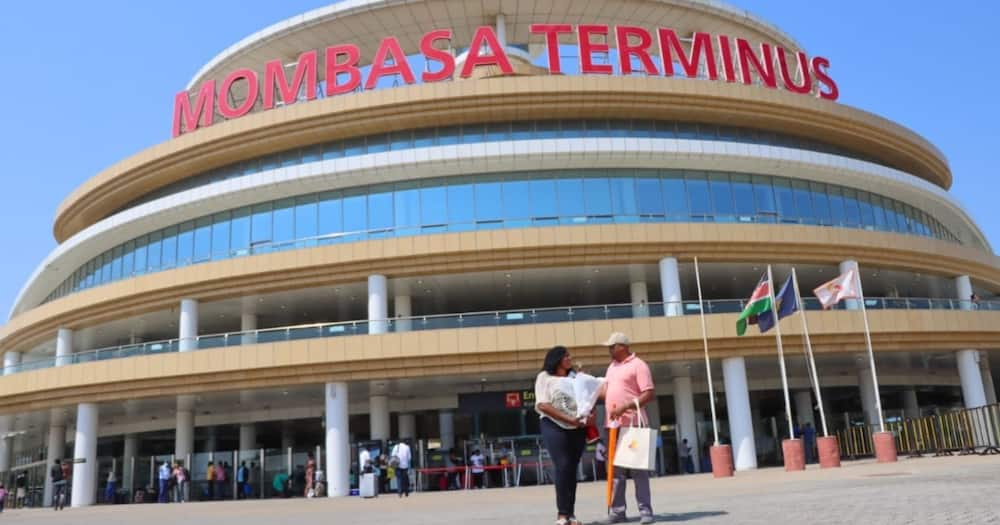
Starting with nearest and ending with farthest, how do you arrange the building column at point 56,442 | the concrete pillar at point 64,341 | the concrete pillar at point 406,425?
the concrete pillar at point 64,341 → the concrete pillar at point 406,425 → the building column at point 56,442

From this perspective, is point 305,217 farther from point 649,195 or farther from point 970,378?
point 970,378

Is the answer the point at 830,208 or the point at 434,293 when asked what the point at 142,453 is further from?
the point at 830,208

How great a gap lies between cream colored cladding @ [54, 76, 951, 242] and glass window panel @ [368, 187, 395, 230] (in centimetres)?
312

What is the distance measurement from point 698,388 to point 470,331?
13094 mm

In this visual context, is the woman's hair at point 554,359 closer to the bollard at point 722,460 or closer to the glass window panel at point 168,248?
the bollard at point 722,460

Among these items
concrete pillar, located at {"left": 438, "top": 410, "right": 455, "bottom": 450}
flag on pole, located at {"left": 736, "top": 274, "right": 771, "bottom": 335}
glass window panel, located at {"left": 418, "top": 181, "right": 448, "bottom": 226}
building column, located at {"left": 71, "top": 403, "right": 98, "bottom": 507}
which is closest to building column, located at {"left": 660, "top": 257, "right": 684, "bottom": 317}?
flag on pole, located at {"left": 736, "top": 274, "right": 771, "bottom": 335}

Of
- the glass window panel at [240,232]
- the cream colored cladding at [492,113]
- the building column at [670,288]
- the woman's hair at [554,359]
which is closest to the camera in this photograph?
the woman's hair at [554,359]

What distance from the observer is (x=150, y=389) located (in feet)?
106

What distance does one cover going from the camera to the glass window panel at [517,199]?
106 ft

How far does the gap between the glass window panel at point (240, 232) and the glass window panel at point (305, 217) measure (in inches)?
87.6

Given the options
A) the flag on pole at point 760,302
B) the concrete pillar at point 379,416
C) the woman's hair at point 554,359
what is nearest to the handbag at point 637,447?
the woman's hair at point 554,359

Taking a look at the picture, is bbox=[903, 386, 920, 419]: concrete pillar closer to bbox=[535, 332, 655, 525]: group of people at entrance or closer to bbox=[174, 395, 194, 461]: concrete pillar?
bbox=[174, 395, 194, 461]: concrete pillar

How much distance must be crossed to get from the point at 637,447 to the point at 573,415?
3.68 ft

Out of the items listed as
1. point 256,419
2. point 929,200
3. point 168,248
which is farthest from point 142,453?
point 929,200
